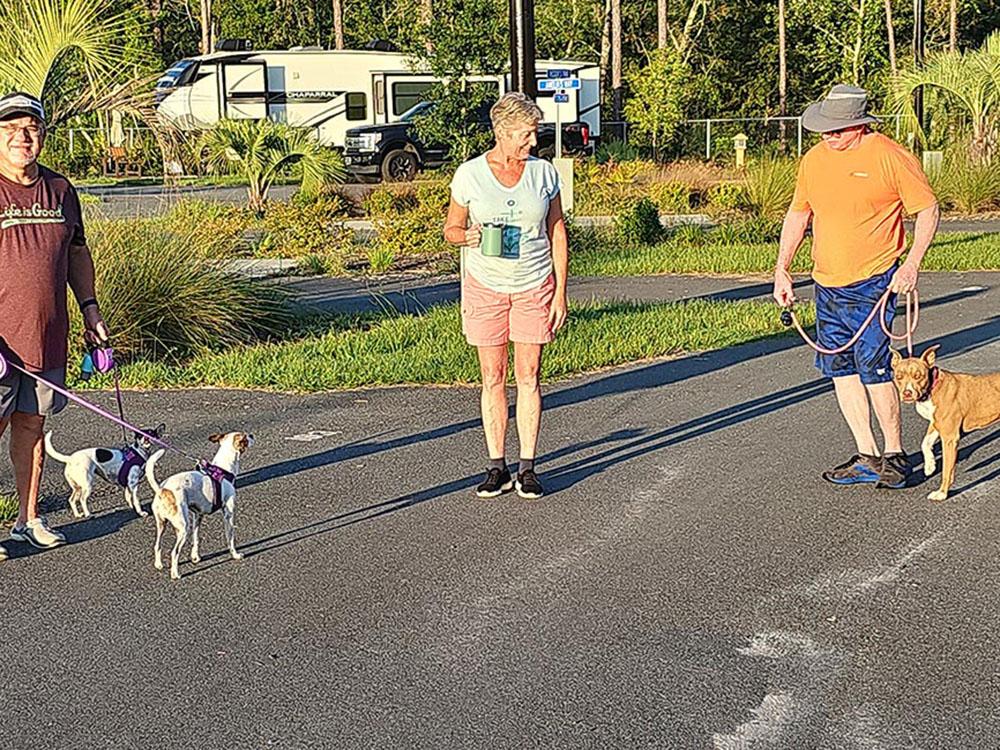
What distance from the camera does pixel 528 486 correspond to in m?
7.16

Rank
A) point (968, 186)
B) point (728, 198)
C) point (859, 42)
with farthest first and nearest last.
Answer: point (859, 42)
point (968, 186)
point (728, 198)

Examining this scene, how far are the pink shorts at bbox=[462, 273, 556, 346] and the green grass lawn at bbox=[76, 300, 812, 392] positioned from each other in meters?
3.27

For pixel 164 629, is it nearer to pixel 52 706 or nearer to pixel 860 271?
pixel 52 706

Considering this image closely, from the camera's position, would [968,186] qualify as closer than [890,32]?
Yes

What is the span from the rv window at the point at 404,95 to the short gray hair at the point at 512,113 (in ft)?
104

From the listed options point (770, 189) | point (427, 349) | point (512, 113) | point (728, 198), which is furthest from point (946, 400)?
point (728, 198)

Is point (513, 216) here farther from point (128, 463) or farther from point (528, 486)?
point (128, 463)

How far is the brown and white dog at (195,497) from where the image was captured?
5.77 meters

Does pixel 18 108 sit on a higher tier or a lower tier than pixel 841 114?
higher

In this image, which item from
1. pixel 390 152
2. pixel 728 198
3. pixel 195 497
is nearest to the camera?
pixel 195 497

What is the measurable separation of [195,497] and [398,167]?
2946 centimetres

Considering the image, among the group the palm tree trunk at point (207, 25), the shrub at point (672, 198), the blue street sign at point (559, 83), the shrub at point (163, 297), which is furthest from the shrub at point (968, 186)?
the palm tree trunk at point (207, 25)

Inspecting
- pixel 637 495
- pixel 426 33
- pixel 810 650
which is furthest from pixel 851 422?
pixel 426 33

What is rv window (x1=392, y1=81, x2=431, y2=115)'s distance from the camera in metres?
38.1
